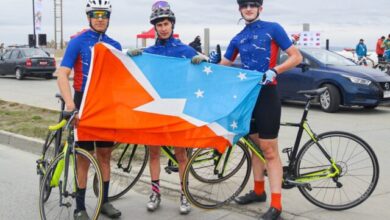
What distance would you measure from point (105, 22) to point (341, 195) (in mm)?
2849

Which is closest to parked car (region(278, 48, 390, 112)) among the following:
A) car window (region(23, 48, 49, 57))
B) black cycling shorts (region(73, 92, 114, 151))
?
black cycling shorts (region(73, 92, 114, 151))

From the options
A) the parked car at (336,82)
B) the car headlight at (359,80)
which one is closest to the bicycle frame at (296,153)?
the parked car at (336,82)

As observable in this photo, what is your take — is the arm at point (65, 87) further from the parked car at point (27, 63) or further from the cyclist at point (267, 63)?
the parked car at point (27, 63)

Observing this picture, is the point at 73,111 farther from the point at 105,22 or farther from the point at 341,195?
the point at 341,195

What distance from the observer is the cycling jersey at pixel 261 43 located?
4.62m

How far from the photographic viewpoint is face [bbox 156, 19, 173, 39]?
4770mm

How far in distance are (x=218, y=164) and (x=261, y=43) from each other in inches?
57.4

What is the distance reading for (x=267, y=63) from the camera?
15.5 ft

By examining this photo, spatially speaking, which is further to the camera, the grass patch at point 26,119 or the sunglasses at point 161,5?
the grass patch at point 26,119

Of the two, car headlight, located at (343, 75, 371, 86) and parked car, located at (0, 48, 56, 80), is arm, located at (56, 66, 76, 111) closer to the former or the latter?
car headlight, located at (343, 75, 371, 86)

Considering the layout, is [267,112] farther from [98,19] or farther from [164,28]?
[98,19]

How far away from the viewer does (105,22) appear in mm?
4676

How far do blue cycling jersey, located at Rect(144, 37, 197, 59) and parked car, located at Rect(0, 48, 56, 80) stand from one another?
2171 cm

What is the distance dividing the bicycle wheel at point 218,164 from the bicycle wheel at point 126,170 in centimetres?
59
